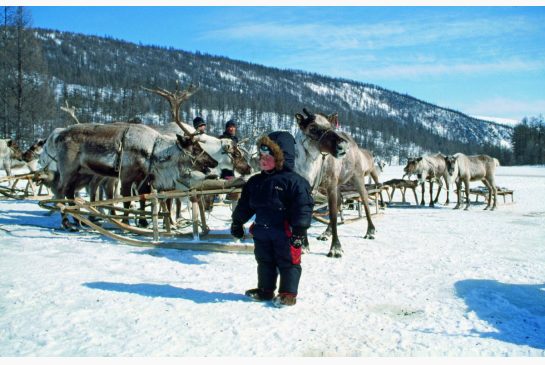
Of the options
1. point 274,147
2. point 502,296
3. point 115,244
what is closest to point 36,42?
point 115,244

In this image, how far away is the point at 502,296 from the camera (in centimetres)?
447

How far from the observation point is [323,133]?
6086mm

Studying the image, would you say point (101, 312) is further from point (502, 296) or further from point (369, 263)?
point (502, 296)

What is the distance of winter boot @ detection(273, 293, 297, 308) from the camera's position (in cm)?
401

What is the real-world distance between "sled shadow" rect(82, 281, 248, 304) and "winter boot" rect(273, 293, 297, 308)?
39 cm

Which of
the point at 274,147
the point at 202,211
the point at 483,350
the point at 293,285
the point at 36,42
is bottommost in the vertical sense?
the point at 483,350

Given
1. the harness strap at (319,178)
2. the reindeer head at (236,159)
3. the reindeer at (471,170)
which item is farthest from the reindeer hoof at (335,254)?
the reindeer at (471,170)

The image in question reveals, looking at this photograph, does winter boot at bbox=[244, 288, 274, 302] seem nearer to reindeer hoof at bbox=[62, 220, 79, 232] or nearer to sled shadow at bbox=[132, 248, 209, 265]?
sled shadow at bbox=[132, 248, 209, 265]

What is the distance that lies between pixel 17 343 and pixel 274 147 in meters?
2.83

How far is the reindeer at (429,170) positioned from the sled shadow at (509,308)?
13.8m

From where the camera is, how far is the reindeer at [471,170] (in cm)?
1784

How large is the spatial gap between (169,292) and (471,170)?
17911 mm

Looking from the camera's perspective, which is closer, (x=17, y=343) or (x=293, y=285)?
(x=17, y=343)

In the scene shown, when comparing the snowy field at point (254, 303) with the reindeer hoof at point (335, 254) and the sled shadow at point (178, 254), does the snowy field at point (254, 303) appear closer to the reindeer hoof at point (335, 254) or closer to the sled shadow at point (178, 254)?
the sled shadow at point (178, 254)
